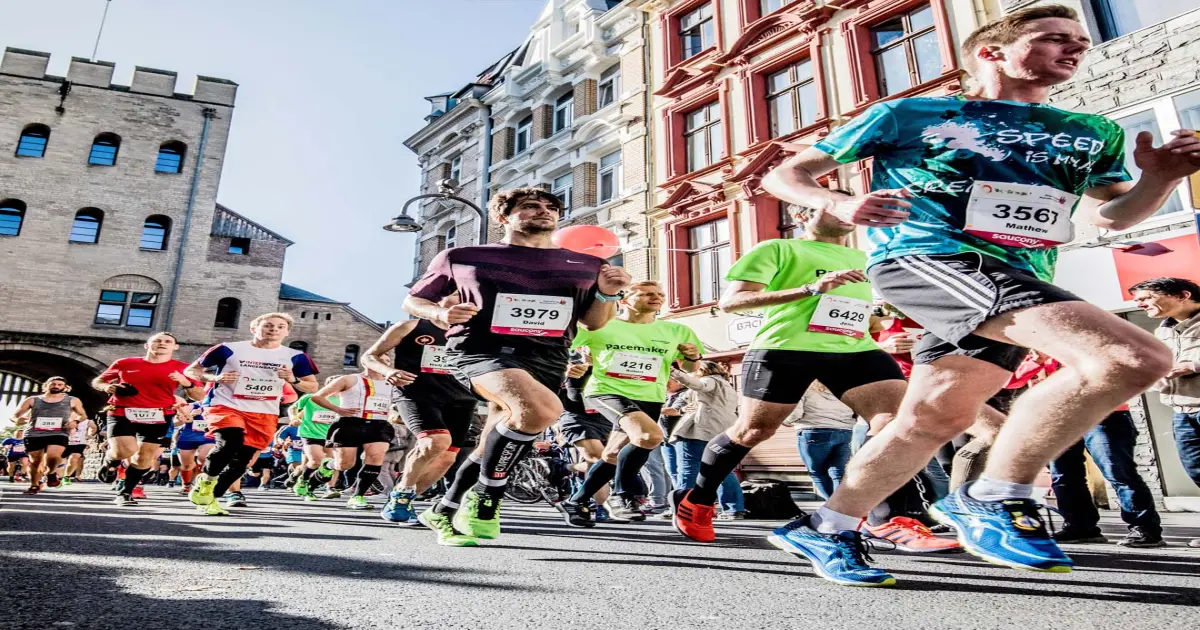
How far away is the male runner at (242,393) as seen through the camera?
6.91 meters

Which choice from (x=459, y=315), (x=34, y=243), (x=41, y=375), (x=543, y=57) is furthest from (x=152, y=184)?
(x=459, y=315)

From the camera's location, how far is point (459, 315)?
3.72 metres

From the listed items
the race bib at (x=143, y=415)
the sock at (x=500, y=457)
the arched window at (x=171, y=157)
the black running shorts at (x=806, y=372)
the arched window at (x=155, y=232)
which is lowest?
the sock at (x=500, y=457)

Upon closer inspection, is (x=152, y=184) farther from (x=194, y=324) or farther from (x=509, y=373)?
(x=509, y=373)

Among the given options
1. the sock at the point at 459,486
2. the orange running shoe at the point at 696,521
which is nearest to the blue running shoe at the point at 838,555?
the orange running shoe at the point at 696,521

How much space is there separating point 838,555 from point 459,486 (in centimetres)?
242

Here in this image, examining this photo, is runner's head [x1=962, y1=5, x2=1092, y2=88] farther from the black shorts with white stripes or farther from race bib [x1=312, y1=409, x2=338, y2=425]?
race bib [x1=312, y1=409, x2=338, y2=425]

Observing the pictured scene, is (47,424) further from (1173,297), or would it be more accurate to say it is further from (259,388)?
(1173,297)

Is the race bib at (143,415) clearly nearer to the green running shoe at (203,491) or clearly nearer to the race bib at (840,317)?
the green running shoe at (203,491)

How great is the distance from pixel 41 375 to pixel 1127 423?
36309 mm

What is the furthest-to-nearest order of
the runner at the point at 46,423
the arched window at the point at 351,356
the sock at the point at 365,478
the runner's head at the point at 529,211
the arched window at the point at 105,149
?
the arched window at the point at 351,356 < the arched window at the point at 105,149 < the runner at the point at 46,423 < the sock at the point at 365,478 < the runner's head at the point at 529,211

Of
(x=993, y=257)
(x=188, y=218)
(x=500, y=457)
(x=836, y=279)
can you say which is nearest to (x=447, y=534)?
(x=500, y=457)

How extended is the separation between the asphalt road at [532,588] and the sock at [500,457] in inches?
13.2

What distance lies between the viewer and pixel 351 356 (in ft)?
110
